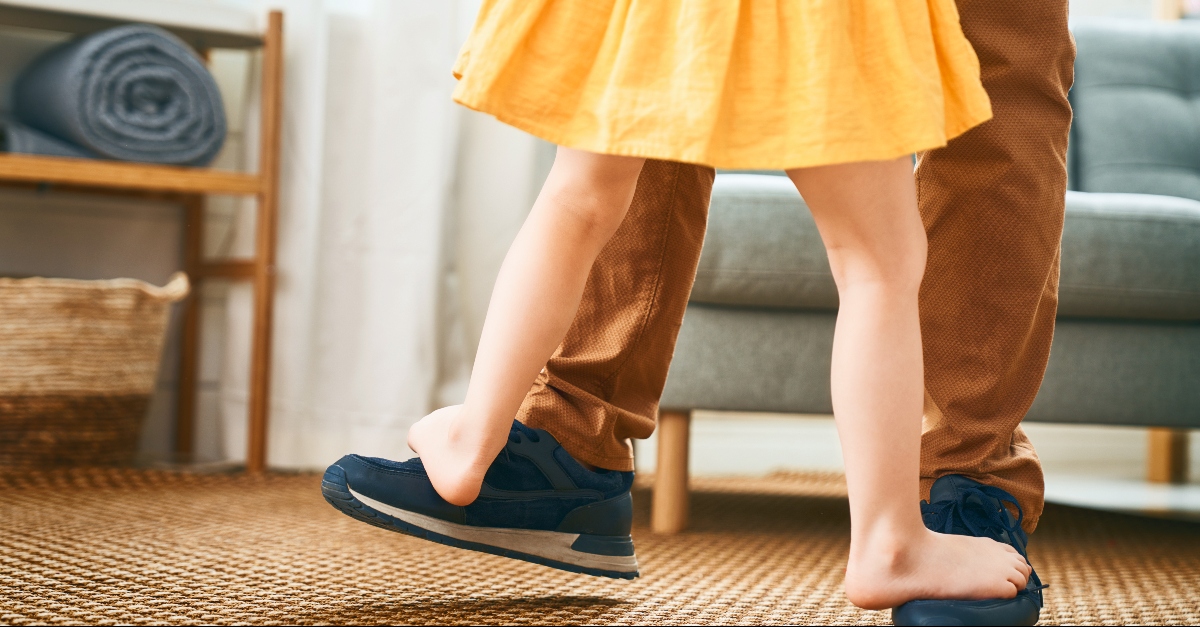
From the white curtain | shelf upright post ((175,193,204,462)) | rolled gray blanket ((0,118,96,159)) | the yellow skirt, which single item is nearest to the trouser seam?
the yellow skirt

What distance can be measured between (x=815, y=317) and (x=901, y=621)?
1.83 feet

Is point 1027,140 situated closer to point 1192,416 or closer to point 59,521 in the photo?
point 1192,416

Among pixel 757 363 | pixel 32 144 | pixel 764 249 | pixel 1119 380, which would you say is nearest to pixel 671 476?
pixel 757 363

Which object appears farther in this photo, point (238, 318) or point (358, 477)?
point (238, 318)

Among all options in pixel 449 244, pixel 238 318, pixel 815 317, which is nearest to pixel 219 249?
pixel 238 318

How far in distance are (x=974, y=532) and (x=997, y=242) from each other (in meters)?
0.21

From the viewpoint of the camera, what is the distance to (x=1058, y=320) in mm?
1097

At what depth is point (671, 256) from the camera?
30.0 inches

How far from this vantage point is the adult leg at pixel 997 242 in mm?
704

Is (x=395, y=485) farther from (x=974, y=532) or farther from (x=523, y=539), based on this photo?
(x=974, y=532)

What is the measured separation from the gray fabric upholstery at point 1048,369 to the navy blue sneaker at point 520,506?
0.38 m

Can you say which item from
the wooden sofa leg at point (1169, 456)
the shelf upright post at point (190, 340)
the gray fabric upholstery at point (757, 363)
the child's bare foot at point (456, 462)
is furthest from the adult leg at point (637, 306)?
the wooden sofa leg at point (1169, 456)

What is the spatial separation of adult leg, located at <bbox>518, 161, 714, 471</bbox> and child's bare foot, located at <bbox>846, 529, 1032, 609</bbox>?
225mm

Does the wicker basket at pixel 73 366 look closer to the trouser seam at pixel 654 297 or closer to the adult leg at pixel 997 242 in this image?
the trouser seam at pixel 654 297
